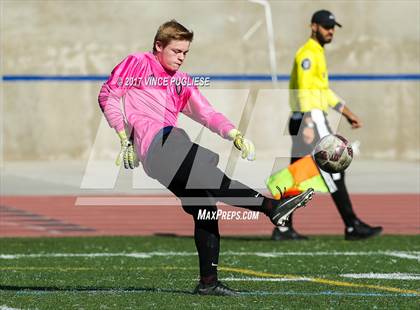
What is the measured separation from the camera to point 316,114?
12656 millimetres

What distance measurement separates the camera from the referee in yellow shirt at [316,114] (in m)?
12.6

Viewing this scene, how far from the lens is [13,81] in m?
24.4

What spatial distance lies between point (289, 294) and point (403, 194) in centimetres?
1059

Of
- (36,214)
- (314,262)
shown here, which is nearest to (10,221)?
(36,214)

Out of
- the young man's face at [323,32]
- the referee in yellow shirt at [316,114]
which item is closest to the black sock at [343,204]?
the referee in yellow shirt at [316,114]

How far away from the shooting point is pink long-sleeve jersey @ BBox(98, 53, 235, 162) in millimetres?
8016

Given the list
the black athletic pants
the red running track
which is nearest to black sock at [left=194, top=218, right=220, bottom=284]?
the black athletic pants

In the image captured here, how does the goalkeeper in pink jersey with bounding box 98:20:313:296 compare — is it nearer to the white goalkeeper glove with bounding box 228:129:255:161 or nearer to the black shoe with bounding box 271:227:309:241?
the white goalkeeper glove with bounding box 228:129:255:161

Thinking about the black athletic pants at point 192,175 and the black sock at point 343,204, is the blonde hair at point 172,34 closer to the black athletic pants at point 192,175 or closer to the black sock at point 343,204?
the black athletic pants at point 192,175

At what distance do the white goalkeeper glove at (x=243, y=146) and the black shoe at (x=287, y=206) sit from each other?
34cm

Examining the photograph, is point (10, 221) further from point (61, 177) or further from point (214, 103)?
point (214, 103)

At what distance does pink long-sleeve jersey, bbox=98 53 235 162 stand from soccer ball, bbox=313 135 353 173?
115 centimetres

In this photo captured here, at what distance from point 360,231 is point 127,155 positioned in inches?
209

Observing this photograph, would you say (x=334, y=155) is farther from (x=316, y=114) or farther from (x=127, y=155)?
(x=316, y=114)
